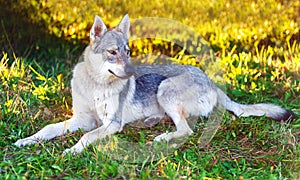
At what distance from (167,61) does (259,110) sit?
2464 mm

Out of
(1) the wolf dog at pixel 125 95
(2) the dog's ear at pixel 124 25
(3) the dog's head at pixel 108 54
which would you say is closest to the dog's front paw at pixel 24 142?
(1) the wolf dog at pixel 125 95

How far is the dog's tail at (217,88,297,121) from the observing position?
17.6ft

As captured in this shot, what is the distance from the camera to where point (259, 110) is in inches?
→ 216

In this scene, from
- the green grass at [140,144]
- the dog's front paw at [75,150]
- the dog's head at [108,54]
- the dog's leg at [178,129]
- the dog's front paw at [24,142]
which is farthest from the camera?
the dog's leg at [178,129]

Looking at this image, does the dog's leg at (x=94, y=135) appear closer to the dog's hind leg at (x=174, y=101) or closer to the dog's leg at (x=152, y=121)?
the dog's leg at (x=152, y=121)

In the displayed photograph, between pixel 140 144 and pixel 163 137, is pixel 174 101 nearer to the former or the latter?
pixel 163 137

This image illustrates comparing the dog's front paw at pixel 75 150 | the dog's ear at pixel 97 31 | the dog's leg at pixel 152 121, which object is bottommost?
the dog's leg at pixel 152 121

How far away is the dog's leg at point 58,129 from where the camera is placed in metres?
4.62

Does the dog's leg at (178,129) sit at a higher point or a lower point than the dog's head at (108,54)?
lower

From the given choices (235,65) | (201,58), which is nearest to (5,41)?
(201,58)

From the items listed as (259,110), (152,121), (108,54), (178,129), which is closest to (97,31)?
(108,54)

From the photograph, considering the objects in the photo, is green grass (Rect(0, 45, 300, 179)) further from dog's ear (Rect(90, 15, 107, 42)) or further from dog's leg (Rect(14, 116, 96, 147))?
dog's ear (Rect(90, 15, 107, 42))

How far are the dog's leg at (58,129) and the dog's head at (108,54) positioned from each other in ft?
1.90

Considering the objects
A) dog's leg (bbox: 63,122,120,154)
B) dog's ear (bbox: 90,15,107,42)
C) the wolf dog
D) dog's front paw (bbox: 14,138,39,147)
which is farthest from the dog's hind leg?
dog's front paw (bbox: 14,138,39,147)
